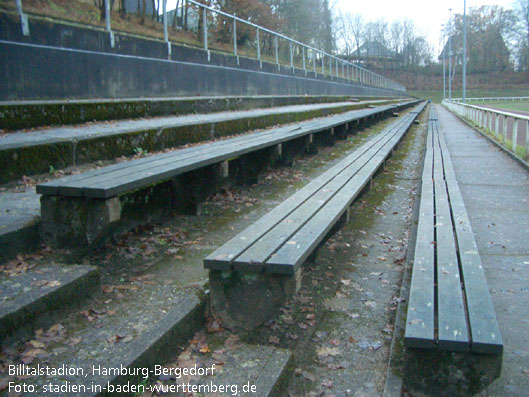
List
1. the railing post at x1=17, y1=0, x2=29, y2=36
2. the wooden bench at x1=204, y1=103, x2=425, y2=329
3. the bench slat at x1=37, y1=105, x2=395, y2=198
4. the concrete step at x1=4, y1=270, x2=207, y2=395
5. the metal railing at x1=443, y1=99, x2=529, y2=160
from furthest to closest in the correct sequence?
1. the metal railing at x1=443, y1=99, x2=529, y2=160
2. the railing post at x1=17, y1=0, x2=29, y2=36
3. the bench slat at x1=37, y1=105, x2=395, y2=198
4. the wooden bench at x1=204, y1=103, x2=425, y2=329
5. the concrete step at x1=4, y1=270, x2=207, y2=395

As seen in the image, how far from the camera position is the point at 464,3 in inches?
1410

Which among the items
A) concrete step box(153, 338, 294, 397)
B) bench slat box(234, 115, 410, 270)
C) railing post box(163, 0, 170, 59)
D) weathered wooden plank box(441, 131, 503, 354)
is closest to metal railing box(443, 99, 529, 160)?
bench slat box(234, 115, 410, 270)

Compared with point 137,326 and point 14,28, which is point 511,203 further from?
point 14,28

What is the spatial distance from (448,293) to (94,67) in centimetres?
595

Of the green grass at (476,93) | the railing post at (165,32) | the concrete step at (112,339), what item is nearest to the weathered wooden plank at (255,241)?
the concrete step at (112,339)

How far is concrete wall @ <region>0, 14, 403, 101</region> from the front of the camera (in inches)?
227

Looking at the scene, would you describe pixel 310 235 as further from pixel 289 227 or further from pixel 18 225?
pixel 18 225

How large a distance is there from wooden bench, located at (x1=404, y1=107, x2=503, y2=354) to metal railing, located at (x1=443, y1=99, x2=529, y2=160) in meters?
5.80

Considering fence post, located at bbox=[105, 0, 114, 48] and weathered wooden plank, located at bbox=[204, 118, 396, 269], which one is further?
fence post, located at bbox=[105, 0, 114, 48]

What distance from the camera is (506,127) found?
11352 millimetres

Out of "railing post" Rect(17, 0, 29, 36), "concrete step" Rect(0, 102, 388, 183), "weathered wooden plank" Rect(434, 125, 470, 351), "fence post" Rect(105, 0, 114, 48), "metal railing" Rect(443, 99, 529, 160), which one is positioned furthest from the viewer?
"metal railing" Rect(443, 99, 529, 160)

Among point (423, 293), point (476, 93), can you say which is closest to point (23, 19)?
point (423, 293)

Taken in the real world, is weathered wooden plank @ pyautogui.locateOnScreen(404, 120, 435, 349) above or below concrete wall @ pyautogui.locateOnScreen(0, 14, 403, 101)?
below

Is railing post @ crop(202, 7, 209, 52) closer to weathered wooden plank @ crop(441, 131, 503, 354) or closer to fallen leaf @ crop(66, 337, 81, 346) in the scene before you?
weathered wooden plank @ crop(441, 131, 503, 354)
